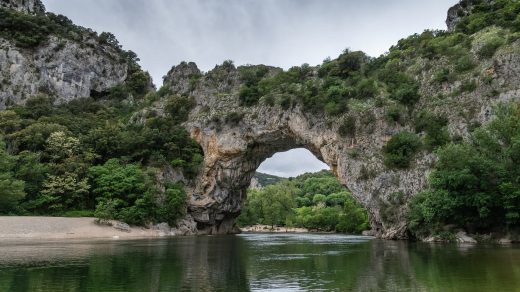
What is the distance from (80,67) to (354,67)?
57.9 meters

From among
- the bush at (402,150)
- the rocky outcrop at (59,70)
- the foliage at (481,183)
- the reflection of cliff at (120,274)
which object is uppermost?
the rocky outcrop at (59,70)

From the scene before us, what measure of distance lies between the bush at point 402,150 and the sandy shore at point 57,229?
28824 mm

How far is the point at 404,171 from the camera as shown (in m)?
45.5

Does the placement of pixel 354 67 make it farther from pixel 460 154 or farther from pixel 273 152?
pixel 460 154

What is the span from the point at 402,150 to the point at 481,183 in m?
12.5

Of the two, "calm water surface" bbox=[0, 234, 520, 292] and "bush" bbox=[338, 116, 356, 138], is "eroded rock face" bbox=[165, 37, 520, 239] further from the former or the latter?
"calm water surface" bbox=[0, 234, 520, 292]

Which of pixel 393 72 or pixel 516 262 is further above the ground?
pixel 393 72

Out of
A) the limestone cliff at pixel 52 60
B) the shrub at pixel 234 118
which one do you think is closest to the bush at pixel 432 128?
the shrub at pixel 234 118

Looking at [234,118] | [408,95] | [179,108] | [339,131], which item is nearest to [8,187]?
[234,118]

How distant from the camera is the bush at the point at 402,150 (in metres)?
45.8

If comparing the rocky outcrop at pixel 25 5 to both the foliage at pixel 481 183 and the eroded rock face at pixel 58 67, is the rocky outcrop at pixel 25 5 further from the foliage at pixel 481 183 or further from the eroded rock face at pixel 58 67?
the foliage at pixel 481 183

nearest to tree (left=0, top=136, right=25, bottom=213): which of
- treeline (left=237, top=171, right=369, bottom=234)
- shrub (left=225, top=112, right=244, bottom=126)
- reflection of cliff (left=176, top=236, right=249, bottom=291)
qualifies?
shrub (left=225, top=112, right=244, bottom=126)

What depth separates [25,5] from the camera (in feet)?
315

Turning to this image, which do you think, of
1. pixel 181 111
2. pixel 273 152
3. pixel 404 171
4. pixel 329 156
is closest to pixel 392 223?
pixel 404 171
